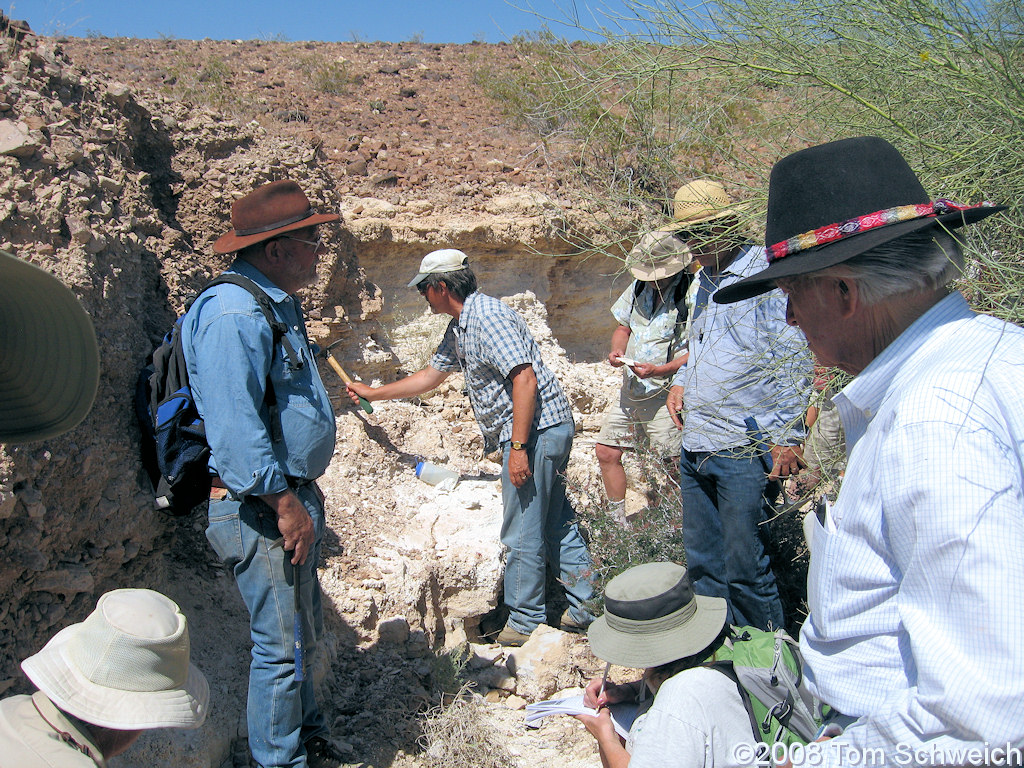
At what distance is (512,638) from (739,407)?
6.42 ft

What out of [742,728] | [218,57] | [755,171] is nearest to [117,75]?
[218,57]

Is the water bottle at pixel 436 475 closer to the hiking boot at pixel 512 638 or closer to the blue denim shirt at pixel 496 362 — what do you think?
the blue denim shirt at pixel 496 362

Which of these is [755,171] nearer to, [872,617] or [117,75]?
[872,617]

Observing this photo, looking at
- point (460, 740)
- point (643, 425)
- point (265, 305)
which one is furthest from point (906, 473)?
point (643, 425)

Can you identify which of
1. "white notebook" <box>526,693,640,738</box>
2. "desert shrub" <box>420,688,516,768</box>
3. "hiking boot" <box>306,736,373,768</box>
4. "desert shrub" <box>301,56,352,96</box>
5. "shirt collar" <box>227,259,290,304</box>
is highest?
"desert shrub" <box>301,56,352,96</box>

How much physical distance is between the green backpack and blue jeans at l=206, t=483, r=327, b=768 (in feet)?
4.95

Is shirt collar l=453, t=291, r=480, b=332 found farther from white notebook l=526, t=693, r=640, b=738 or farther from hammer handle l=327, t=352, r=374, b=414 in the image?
white notebook l=526, t=693, r=640, b=738

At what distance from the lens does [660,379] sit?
14.9 ft

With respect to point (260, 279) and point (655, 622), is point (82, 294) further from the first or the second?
point (655, 622)

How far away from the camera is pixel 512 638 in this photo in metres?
4.18

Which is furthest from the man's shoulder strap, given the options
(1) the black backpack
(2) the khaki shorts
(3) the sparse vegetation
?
(2) the khaki shorts

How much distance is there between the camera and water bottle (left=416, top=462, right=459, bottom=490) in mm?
5172

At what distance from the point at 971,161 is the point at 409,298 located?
4.40 metres

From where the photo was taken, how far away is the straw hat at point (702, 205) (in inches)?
125
